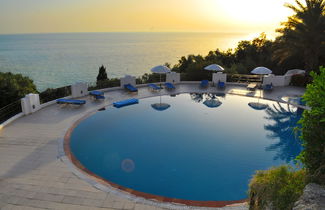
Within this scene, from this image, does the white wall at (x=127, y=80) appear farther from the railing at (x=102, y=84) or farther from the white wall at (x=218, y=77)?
the white wall at (x=218, y=77)

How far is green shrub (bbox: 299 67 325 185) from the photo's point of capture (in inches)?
188

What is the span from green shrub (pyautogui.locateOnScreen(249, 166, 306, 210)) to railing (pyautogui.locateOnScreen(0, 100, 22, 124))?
43.7 feet

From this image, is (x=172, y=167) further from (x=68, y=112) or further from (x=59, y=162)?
(x=68, y=112)

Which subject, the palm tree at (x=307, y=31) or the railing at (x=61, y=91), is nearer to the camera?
the railing at (x=61, y=91)

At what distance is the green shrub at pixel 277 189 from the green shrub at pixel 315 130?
1.00 feet

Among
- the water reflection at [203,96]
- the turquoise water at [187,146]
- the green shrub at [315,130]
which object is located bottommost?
the turquoise water at [187,146]

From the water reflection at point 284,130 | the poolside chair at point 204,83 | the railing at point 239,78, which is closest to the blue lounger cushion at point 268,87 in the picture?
the railing at point 239,78

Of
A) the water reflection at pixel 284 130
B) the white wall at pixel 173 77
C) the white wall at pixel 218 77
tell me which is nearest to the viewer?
the water reflection at pixel 284 130

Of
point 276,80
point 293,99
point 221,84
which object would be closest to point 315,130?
point 293,99

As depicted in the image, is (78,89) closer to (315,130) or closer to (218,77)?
(218,77)

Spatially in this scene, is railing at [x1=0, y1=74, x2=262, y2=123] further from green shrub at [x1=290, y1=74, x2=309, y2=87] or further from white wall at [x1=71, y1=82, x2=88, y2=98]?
green shrub at [x1=290, y1=74, x2=309, y2=87]

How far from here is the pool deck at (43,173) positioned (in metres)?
6.86

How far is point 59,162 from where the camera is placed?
9055 millimetres

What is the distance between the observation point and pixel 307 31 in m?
20.7
